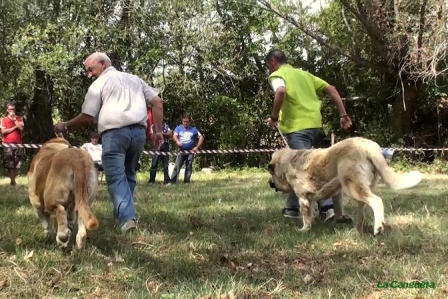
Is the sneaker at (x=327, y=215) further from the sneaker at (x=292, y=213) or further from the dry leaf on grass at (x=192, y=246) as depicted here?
the dry leaf on grass at (x=192, y=246)

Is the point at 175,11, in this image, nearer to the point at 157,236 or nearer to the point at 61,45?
the point at 61,45

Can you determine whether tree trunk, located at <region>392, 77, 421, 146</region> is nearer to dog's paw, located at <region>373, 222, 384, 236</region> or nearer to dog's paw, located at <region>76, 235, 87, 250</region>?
dog's paw, located at <region>373, 222, 384, 236</region>

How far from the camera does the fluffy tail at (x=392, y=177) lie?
15.6ft

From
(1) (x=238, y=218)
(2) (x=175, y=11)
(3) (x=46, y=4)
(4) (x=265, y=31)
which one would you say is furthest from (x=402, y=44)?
(3) (x=46, y=4)

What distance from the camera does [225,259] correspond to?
13.6 feet

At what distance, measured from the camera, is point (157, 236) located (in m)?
4.87

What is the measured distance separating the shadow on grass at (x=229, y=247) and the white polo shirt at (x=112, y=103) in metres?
1.15

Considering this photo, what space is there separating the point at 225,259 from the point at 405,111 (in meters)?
15.0

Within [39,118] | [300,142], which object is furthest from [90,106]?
[39,118]

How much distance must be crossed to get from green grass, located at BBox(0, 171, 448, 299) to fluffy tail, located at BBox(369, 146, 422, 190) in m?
0.50

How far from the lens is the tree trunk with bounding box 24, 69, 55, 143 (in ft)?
61.7

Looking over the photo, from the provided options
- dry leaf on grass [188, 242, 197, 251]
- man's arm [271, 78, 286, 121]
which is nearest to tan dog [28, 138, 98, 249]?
dry leaf on grass [188, 242, 197, 251]

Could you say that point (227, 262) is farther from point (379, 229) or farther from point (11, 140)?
point (11, 140)

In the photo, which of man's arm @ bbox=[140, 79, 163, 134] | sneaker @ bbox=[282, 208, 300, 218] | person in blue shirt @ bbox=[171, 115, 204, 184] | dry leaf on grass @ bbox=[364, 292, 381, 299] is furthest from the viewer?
person in blue shirt @ bbox=[171, 115, 204, 184]
